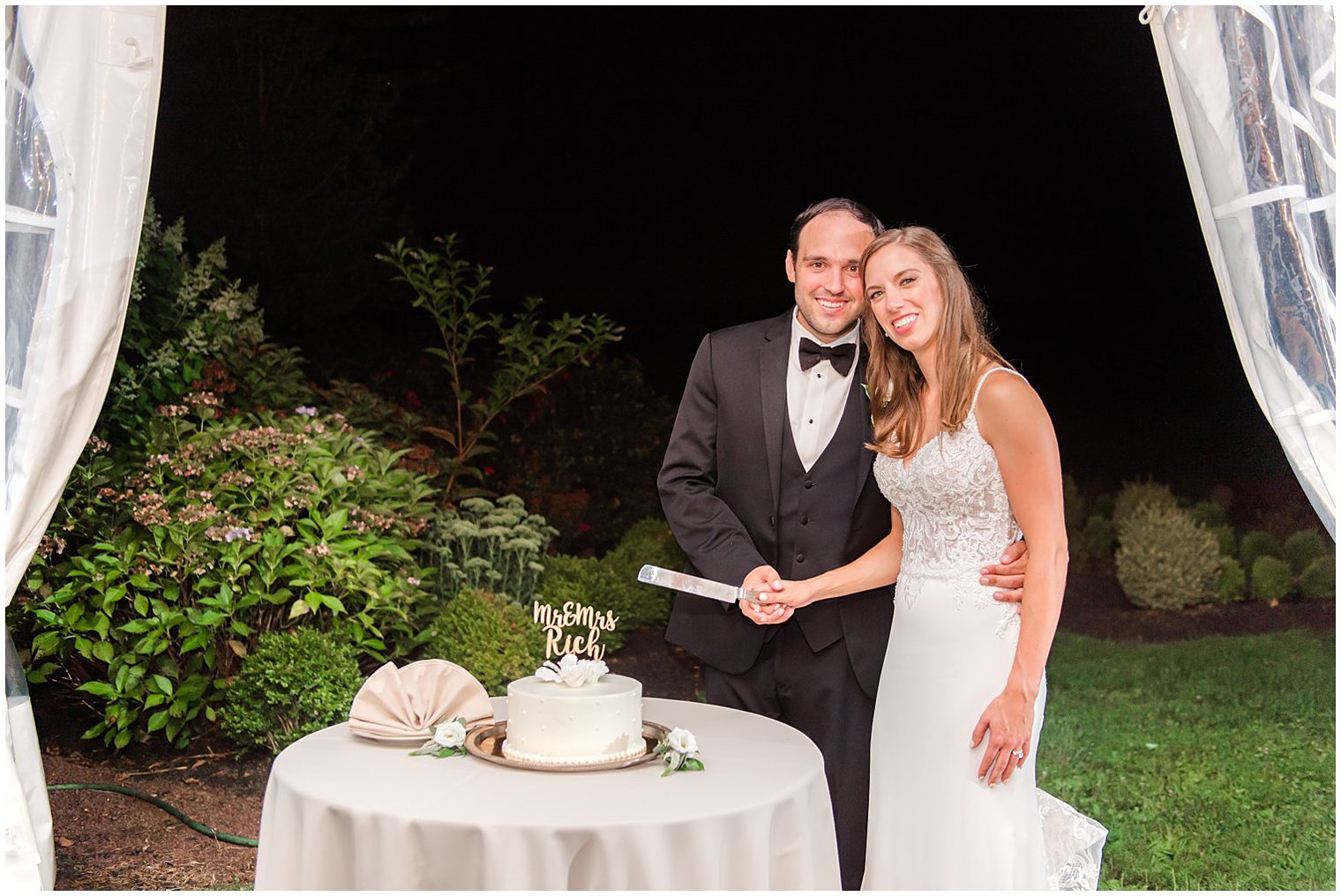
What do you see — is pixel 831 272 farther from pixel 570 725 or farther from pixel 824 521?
pixel 570 725

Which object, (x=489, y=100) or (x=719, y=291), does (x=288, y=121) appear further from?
(x=719, y=291)

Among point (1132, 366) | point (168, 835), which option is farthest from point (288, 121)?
point (1132, 366)

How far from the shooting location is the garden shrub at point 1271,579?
25.9ft

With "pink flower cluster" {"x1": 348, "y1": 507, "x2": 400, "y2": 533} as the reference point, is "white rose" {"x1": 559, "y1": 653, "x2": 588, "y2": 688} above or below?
below

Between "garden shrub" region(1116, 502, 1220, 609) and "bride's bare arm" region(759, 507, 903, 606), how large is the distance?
567 centimetres

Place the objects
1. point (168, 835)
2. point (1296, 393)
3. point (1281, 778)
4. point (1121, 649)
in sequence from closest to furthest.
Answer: point (1296, 393), point (168, 835), point (1281, 778), point (1121, 649)

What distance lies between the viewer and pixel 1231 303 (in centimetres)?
262

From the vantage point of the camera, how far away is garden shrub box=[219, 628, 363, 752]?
4.57m

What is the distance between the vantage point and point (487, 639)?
5.42 m

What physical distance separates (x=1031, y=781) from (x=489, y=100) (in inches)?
269

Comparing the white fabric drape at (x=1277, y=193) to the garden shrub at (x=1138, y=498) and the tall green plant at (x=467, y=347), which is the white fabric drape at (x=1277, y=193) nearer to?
the tall green plant at (x=467, y=347)

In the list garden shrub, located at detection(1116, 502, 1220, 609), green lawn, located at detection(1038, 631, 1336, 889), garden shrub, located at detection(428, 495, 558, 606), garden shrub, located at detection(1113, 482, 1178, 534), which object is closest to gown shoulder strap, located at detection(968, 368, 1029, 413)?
green lawn, located at detection(1038, 631, 1336, 889)

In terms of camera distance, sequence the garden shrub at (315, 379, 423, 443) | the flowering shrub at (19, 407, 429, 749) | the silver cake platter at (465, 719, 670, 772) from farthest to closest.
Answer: the garden shrub at (315, 379, 423, 443)
the flowering shrub at (19, 407, 429, 749)
the silver cake platter at (465, 719, 670, 772)

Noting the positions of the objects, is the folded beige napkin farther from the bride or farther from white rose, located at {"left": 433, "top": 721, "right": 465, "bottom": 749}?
the bride
